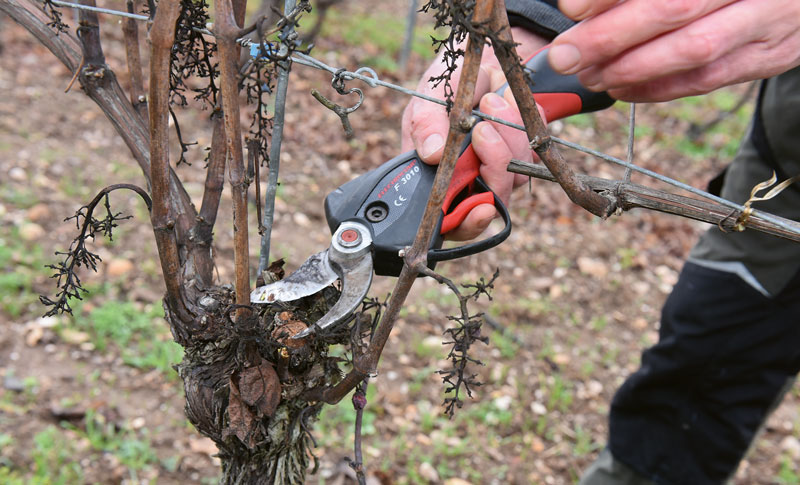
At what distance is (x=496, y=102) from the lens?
60.4 inches

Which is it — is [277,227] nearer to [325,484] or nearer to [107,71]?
[325,484]

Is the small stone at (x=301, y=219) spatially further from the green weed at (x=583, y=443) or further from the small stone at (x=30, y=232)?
the green weed at (x=583, y=443)

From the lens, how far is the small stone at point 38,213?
3.50m

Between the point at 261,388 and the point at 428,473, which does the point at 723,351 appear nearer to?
the point at 428,473

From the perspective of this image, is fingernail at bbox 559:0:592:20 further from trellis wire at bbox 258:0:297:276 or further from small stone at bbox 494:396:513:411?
small stone at bbox 494:396:513:411

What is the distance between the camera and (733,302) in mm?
2357

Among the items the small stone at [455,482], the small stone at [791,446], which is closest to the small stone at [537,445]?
the small stone at [455,482]

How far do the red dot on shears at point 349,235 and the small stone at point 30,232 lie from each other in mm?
2747

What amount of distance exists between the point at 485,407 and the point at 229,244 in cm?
174

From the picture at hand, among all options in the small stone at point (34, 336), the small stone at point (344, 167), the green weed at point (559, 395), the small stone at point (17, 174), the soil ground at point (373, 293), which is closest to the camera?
the soil ground at point (373, 293)

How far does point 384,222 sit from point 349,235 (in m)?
0.09

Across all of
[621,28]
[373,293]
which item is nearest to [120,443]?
[373,293]

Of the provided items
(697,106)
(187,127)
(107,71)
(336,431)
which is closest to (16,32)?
(187,127)

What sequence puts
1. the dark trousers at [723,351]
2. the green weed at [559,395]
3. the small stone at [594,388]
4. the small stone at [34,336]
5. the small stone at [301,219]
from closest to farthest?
the dark trousers at [723,351] → the small stone at [34,336] → the green weed at [559,395] → the small stone at [594,388] → the small stone at [301,219]
